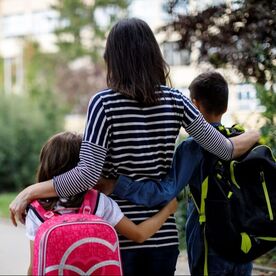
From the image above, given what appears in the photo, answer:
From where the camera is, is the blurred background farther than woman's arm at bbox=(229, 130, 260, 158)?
Yes

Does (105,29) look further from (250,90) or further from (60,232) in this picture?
(60,232)

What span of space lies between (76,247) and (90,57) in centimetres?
2806

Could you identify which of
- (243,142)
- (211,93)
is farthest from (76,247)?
(211,93)

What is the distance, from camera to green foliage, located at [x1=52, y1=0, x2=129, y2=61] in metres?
29.5

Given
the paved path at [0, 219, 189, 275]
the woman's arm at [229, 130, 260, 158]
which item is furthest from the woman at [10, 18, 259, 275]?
the paved path at [0, 219, 189, 275]

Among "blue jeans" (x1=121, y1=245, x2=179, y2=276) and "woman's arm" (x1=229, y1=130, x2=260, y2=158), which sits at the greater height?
"woman's arm" (x1=229, y1=130, x2=260, y2=158)

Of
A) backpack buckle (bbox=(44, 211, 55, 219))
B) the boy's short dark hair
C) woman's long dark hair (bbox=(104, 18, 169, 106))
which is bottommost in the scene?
backpack buckle (bbox=(44, 211, 55, 219))

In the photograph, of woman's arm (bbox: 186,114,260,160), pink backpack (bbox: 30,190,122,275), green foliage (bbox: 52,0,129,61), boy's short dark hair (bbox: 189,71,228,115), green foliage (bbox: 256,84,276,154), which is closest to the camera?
pink backpack (bbox: 30,190,122,275)

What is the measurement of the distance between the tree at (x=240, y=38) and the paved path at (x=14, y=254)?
2050mm

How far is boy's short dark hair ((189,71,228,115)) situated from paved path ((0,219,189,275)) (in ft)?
11.6

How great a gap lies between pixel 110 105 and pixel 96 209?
1.50 feet

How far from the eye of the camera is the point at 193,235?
125 inches

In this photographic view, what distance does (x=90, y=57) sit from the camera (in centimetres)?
3005

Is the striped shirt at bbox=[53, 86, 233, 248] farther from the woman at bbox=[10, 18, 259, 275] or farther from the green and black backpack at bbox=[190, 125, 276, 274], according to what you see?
the green and black backpack at bbox=[190, 125, 276, 274]
